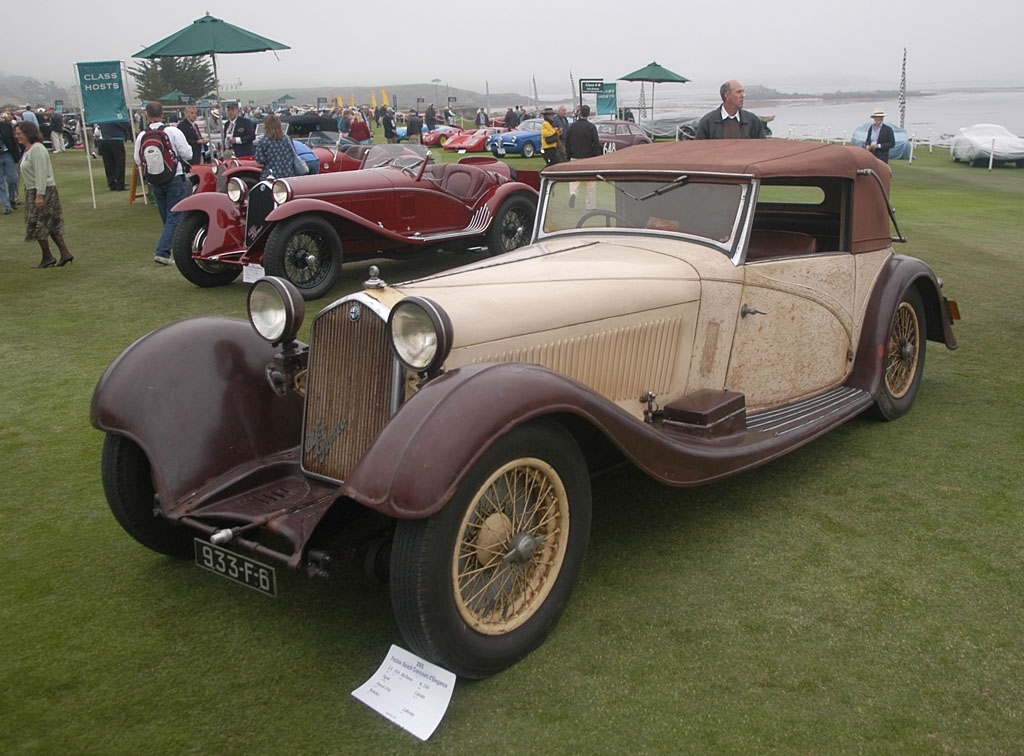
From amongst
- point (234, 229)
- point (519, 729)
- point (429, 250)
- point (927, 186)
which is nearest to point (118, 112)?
point (234, 229)

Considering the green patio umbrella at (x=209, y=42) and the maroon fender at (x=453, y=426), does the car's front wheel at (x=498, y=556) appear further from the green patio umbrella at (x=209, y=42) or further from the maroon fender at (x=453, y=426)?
the green patio umbrella at (x=209, y=42)

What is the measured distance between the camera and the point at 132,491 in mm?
3342

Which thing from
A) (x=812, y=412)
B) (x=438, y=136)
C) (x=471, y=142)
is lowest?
(x=812, y=412)

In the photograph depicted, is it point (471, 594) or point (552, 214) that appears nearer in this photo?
point (471, 594)

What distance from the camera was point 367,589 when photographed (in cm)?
335

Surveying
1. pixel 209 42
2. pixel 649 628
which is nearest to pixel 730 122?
pixel 649 628

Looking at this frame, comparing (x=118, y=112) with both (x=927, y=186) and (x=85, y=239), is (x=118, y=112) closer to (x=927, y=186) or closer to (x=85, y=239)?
(x=85, y=239)

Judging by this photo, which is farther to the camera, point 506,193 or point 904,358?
point 506,193

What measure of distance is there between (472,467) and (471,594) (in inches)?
20.3

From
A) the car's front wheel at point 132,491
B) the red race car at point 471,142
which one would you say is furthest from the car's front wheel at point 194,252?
the red race car at point 471,142

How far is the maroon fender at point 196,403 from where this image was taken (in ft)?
10.6

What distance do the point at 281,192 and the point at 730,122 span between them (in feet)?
14.1

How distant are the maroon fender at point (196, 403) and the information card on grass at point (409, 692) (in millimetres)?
1087

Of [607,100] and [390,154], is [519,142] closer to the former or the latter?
[607,100]
